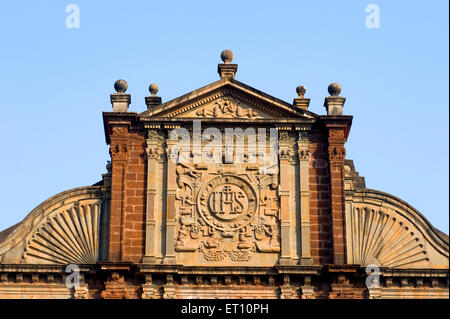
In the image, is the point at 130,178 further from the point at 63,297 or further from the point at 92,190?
the point at 63,297

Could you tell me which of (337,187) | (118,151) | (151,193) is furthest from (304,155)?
(118,151)

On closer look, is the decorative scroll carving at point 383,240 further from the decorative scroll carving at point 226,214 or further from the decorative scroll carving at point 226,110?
the decorative scroll carving at point 226,110

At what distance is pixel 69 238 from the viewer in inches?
1539

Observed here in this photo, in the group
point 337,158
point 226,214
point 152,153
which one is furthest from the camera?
point 152,153

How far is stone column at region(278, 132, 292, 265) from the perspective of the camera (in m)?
38.6

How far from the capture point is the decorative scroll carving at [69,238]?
127 feet

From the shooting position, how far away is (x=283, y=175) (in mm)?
39594

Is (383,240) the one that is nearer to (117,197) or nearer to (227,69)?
(227,69)

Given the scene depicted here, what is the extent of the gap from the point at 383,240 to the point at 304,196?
2691 mm

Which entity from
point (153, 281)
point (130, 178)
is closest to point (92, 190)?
point (130, 178)

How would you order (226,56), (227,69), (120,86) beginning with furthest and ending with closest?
(226,56)
(227,69)
(120,86)

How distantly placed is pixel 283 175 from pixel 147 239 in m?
4.57


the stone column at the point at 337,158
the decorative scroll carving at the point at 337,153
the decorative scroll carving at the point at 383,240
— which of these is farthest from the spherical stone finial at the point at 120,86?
the decorative scroll carving at the point at 383,240
